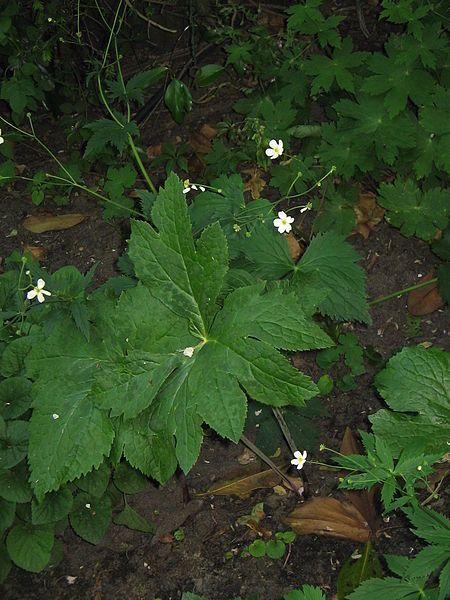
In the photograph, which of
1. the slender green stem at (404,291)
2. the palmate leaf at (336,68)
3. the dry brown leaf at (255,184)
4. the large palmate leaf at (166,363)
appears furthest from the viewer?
the dry brown leaf at (255,184)

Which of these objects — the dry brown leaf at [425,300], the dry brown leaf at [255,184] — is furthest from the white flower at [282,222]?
the dry brown leaf at [255,184]

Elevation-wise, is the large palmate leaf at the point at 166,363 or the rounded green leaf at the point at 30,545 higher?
the large palmate leaf at the point at 166,363

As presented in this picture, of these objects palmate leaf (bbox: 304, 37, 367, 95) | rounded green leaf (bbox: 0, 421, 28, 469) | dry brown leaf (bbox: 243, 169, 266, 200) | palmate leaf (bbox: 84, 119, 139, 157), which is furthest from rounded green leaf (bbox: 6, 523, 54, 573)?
palmate leaf (bbox: 304, 37, 367, 95)

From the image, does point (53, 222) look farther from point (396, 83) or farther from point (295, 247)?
point (396, 83)

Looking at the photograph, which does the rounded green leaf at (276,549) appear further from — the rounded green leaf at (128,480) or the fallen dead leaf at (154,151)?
the fallen dead leaf at (154,151)

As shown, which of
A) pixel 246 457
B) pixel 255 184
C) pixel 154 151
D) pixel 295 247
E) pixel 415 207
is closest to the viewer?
pixel 246 457

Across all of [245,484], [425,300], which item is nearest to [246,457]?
[245,484]

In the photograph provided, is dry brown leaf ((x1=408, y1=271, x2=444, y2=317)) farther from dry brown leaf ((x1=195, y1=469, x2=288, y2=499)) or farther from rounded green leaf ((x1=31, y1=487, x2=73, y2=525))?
rounded green leaf ((x1=31, y1=487, x2=73, y2=525))
